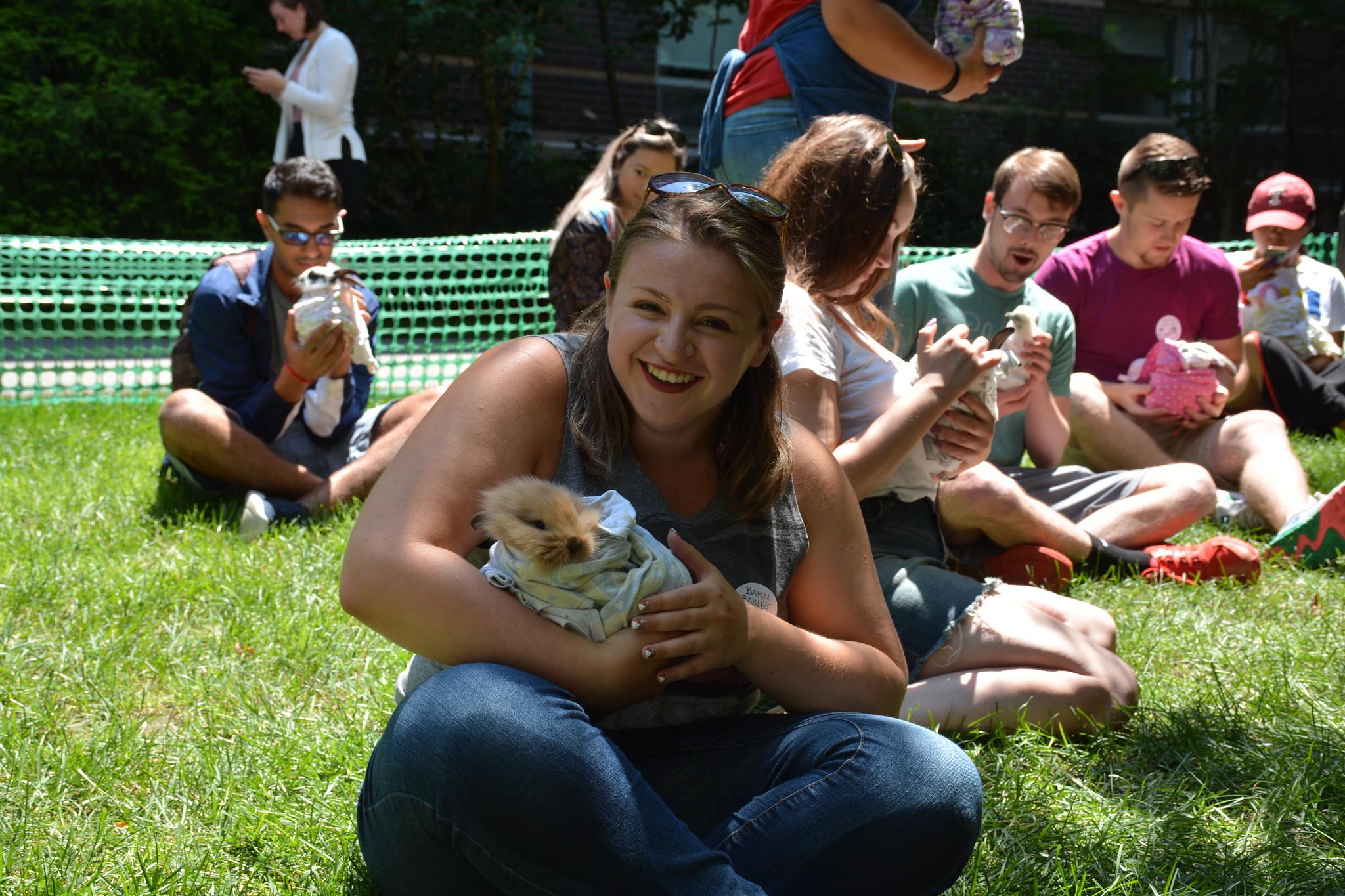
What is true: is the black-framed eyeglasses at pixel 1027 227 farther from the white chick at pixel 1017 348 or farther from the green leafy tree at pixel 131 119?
the green leafy tree at pixel 131 119

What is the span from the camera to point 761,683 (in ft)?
6.79

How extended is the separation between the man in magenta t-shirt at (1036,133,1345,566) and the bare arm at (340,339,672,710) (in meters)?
3.67

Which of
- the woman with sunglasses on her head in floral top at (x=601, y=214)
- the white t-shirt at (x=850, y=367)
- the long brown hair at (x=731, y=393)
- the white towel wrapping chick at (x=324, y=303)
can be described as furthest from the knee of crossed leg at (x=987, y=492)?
the white towel wrapping chick at (x=324, y=303)

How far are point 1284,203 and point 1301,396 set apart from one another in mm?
1073

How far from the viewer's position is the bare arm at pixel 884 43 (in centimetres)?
360

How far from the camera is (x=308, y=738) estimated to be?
9.04 ft

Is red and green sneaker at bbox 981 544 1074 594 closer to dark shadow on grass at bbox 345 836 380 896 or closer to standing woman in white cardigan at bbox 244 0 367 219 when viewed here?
dark shadow on grass at bbox 345 836 380 896

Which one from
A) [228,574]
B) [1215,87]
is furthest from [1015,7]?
[1215,87]

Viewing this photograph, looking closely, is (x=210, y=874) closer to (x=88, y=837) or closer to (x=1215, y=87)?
(x=88, y=837)

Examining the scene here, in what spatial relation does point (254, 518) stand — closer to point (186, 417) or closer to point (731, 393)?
point (186, 417)

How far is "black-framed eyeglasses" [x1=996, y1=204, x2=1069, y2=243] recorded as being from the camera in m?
4.36

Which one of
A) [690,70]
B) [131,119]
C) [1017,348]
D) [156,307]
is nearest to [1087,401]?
[1017,348]

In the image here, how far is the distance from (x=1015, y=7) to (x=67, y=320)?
370 inches

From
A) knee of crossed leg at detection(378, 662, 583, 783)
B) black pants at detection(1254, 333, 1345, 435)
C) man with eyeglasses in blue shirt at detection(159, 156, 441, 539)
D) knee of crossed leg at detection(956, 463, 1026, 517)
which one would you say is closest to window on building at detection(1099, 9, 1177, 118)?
black pants at detection(1254, 333, 1345, 435)
